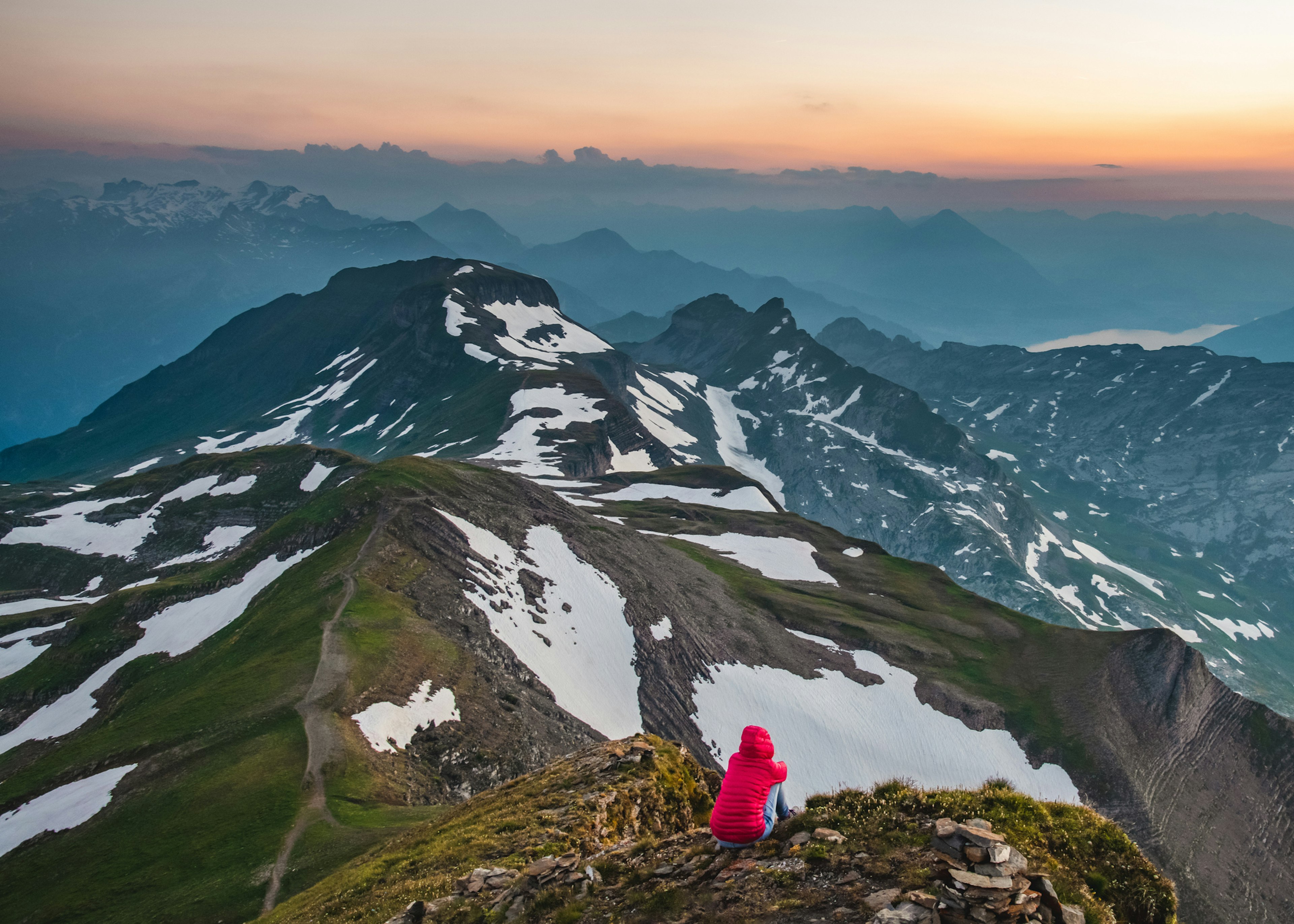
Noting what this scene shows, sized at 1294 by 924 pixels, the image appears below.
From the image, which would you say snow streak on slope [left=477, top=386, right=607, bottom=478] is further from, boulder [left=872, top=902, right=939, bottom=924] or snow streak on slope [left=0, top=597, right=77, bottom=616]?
boulder [left=872, top=902, right=939, bottom=924]

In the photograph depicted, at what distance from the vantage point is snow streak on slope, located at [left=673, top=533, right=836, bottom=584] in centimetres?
11438

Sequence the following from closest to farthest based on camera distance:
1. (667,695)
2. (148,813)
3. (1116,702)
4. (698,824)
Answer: (698,824) < (148,813) < (667,695) < (1116,702)

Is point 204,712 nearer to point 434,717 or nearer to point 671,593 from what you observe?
point 434,717

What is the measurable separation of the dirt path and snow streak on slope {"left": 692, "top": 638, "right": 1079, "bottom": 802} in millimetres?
38703

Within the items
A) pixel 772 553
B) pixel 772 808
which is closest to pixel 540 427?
pixel 772 553

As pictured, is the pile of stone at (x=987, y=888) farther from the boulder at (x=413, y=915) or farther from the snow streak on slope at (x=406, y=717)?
the snow streak on slope at (x=406, y=717)

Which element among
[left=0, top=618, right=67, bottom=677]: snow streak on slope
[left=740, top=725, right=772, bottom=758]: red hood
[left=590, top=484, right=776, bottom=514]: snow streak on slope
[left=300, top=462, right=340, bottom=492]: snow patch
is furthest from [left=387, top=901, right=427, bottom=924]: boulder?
[left=590, top=484, right=776, bottom=514]: snow streak on slope

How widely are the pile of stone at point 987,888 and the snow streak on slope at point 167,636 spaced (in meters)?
65.8

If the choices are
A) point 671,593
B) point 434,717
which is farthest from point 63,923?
point 671,593

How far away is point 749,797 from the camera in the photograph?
A: 14547 millimetres

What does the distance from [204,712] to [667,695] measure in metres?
41.9

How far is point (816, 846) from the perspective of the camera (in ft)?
43.0

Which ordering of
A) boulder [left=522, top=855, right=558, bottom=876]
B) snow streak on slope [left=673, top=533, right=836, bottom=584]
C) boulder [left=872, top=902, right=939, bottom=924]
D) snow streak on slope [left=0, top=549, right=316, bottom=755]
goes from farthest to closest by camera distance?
snow streak on slope [left=673, top=533, right=836, bottom=584] < snow streak on slope [left=0, top=549, right=316, bottom=755] < boulder [left=522, top=855, right=558, bottom=876] < boulder [left=872, top=902, right=939, bottom=924]

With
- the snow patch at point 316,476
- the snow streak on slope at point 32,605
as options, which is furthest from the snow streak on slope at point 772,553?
the snow streak on slope at point 32,605
